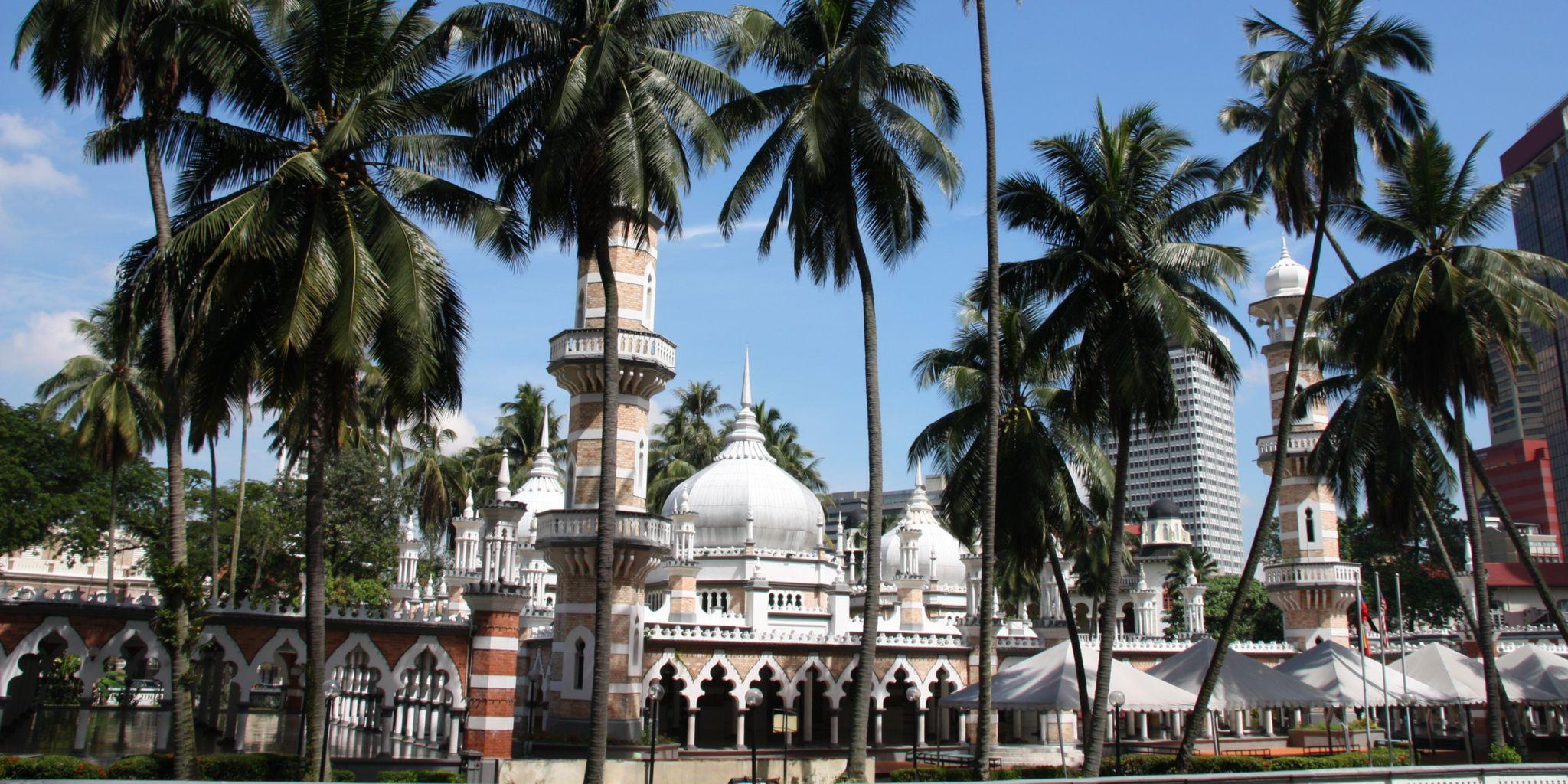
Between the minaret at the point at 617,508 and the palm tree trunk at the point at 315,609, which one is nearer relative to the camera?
the palm tree trunk at the point at 315,609

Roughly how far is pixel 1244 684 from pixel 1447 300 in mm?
9693

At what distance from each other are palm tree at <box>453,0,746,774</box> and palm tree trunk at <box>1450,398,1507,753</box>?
18.6 meters

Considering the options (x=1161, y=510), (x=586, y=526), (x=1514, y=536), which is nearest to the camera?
(x=1514, y=536)

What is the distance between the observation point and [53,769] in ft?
63.1

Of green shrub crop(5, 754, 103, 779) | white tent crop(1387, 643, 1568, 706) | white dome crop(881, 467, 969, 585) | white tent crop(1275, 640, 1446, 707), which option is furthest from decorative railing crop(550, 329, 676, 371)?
white dome crop(881, 467, 969, 585)

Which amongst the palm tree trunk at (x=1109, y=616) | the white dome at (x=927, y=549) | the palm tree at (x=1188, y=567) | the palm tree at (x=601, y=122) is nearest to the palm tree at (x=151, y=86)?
the palm tree at (x=601, y=122)

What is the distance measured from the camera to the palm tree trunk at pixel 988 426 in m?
20.2

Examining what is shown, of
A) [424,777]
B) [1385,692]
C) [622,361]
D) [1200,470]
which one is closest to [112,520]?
[622,361]

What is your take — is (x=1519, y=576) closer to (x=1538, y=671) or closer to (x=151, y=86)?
(x=1538, y=671)

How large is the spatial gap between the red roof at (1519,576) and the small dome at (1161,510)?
1926 centimetres

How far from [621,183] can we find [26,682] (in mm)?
32630

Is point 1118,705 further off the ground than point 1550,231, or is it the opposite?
point 1550,231

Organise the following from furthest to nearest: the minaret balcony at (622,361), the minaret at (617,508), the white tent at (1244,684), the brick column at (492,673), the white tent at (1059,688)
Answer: the minaret balcony at (622,361) < the minaret at (617,508) < the white tent at (1244,684) < the white tent at (1059,688) < the brick column at (492,673)

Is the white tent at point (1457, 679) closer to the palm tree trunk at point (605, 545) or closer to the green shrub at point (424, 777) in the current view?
the palm tree trunk at point (605, 545)
